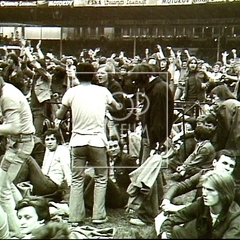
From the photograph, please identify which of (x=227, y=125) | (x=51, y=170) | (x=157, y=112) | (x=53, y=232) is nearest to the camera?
(x=53, y=232)

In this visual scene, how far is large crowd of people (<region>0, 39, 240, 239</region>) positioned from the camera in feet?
13.4

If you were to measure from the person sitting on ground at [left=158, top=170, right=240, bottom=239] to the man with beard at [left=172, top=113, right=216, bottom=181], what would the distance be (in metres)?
1.11

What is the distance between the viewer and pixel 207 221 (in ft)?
9.59

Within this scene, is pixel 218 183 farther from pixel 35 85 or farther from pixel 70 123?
pixel 35 85

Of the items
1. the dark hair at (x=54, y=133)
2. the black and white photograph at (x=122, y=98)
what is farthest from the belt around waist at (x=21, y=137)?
the dark hair at (x=54, y=133)

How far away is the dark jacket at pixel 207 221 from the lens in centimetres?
269

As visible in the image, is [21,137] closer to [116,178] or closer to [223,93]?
[116,178]

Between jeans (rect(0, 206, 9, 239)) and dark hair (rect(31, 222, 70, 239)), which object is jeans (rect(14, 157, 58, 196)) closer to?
jeans (rect(0, 206, 9, 239))

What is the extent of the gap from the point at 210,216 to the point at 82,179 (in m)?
1.49

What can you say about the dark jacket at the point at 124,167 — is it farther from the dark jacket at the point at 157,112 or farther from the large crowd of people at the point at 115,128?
the dark jacket at the point at 157,112

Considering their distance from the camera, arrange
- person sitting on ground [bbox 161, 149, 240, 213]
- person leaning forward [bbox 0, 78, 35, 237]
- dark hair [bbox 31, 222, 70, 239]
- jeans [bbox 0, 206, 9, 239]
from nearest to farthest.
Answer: dark hair [bbox 31, 222, 70, 239], jeans [bbox 0, 206, 9, 239], person sitting on ground [bbox 161, 149, 240, 213], person leaning forward [bbox 0, 78, 35, 237]

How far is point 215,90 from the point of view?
14.4 feet

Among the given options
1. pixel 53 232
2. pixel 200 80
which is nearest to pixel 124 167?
pixel 200 80

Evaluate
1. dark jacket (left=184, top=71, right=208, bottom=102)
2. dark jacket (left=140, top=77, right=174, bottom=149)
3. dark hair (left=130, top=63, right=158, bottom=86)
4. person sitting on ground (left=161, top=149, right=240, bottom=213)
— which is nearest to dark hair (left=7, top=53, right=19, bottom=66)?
dark hair (left=130, top=63, right=158, bottom=86)
